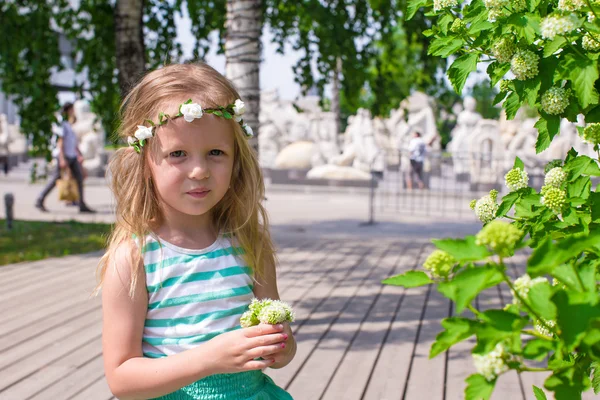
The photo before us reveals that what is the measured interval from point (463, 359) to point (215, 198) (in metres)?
2.53

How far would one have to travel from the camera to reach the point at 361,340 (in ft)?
14.8

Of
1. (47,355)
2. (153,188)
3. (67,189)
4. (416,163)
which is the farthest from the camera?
(416,163)

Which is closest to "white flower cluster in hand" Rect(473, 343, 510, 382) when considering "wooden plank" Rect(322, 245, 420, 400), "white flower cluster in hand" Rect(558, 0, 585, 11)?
"white flower cluster in hand" Rect(558, 0, 585, 11)

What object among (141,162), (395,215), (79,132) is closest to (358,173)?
(395,215)

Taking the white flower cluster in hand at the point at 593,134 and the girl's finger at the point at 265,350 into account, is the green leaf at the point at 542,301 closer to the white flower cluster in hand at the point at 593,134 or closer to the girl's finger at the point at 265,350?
the white flower cluster in hand at the point at 593,134

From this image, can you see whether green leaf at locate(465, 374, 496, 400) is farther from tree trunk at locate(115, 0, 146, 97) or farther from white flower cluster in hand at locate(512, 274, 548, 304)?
tree trunk at locate(115, 0, 146, 97)

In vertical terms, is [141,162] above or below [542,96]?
below

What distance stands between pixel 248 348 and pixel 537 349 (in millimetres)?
850

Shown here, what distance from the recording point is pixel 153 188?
2.23 metres

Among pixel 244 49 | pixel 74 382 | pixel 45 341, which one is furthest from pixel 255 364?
pixel 244 49

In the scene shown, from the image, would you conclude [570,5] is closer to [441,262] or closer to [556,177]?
[556,177]

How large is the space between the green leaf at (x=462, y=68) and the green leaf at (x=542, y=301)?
692 mm

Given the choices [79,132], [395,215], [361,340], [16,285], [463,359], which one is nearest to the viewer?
[463,359]

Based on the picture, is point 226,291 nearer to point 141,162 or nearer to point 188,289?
point 188,289
